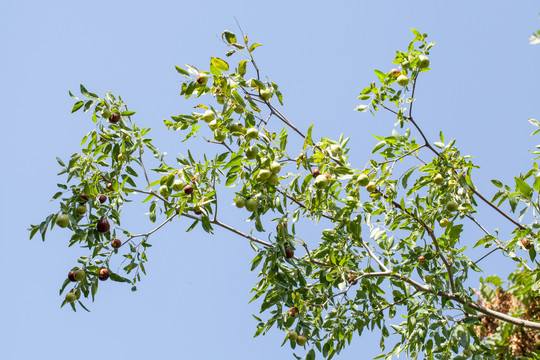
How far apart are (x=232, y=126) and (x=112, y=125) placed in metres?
1.06

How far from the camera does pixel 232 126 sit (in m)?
3.43

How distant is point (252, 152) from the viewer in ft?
10.9

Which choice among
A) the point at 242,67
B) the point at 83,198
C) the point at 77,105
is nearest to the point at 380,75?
the point at 242,67

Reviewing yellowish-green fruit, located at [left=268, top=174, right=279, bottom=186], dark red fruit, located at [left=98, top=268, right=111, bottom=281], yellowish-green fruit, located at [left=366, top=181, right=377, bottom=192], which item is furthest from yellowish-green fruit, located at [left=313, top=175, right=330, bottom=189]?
dark red fruit, located at [left=98, top=268, right=111, bottom=281]

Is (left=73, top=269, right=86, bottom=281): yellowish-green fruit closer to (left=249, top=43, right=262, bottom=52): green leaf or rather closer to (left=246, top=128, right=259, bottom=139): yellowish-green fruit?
(left=246, top=128, right=259, bottom=139): yellowish-green fruit

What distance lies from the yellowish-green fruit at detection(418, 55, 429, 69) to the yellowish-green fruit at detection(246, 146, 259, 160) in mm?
1548

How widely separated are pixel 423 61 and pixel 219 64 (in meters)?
1.58

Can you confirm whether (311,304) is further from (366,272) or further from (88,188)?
(88,188)

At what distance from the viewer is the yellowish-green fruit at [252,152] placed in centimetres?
330

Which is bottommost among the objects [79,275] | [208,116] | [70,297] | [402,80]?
[70,297]

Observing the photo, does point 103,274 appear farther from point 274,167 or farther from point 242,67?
point 242,67

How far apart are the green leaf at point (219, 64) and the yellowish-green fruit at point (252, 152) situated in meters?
0.53

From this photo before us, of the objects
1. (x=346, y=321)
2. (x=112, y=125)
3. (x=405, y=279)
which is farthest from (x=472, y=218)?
(x=112, y=125)

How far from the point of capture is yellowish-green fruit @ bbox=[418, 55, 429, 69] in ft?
13.3
